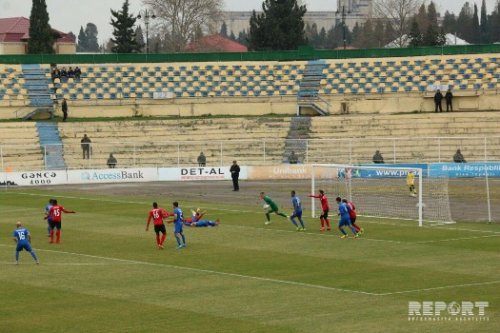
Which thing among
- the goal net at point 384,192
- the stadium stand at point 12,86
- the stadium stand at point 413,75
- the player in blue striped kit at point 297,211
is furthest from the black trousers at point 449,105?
the player in blue striped kit at point 297,211

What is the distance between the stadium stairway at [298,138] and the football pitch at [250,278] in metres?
23.0

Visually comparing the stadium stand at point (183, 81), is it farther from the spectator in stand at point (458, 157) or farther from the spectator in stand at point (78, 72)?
the spectator in stand at point (458, 157)

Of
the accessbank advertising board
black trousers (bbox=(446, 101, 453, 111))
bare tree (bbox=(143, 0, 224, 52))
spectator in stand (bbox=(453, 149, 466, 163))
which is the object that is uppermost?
bare tree (bbox=(143, 0, 224, 52))

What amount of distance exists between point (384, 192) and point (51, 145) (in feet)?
87.9

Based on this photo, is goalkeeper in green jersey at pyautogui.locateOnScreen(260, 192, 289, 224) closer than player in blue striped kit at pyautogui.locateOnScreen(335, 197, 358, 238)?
No

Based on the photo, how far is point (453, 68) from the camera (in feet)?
278

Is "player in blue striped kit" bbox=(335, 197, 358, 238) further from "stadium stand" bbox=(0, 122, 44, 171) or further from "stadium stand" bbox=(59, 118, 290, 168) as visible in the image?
"stadium stand" bbox=(0, 122, 44, 171)

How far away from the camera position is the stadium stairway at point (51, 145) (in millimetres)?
71188

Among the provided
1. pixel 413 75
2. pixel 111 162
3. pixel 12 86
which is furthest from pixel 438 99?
pixel 12 86

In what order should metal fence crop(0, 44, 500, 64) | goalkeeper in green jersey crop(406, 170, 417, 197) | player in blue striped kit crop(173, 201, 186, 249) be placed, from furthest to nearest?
metal fence crop(0, 44, 500, 64) → goalkeeper in green jersey crop(406, 170, 417, 197) → player in blue striped kit crop(173, 201, 186, 249)

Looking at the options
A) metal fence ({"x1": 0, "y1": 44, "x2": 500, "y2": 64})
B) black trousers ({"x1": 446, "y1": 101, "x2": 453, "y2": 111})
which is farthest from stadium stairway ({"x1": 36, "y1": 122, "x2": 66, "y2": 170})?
black trousers ({"x1": 446, "y1": 101, "x2": 453, "y2": 111})

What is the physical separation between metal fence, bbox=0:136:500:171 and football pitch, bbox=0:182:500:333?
21707mm

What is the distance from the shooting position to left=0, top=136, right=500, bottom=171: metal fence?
70.4 m

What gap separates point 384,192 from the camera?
180ft
